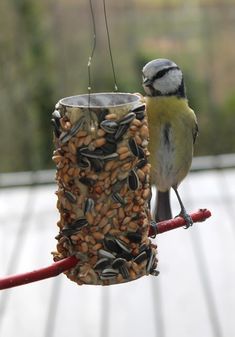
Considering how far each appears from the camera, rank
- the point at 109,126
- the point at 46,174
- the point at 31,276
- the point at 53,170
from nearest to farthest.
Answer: the point at 31,276 < the point at 109,126 < the point at 46,174 < the point at 53,170

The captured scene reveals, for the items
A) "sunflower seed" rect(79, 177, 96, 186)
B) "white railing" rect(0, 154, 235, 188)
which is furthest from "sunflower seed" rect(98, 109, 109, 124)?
"white railing" rect(0, 154, 235, 188)

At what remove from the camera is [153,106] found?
5.33 feet

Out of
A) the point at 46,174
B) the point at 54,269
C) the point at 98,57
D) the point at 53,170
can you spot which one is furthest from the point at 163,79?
the point at 98,57

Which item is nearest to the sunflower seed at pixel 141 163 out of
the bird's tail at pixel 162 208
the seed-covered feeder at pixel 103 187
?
the seed-covered feeder at pixel 103 187

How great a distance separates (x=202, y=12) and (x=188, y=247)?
1280 mm

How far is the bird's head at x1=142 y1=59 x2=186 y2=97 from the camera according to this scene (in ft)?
4.75

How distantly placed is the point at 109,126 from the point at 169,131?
38cm

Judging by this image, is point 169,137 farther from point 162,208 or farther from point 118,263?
point 118,263

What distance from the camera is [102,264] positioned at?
140 centimetres

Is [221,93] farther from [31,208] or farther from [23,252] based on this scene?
[23,252]

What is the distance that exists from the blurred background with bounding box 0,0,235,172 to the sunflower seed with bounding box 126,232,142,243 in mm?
2621

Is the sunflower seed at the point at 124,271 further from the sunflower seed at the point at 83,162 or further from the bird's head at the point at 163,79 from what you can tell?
the bird's head at the point at 163,79

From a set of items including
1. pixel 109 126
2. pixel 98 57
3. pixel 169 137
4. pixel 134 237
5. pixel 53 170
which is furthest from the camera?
pixel 98 57

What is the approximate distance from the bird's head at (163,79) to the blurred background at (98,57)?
2435 mm
